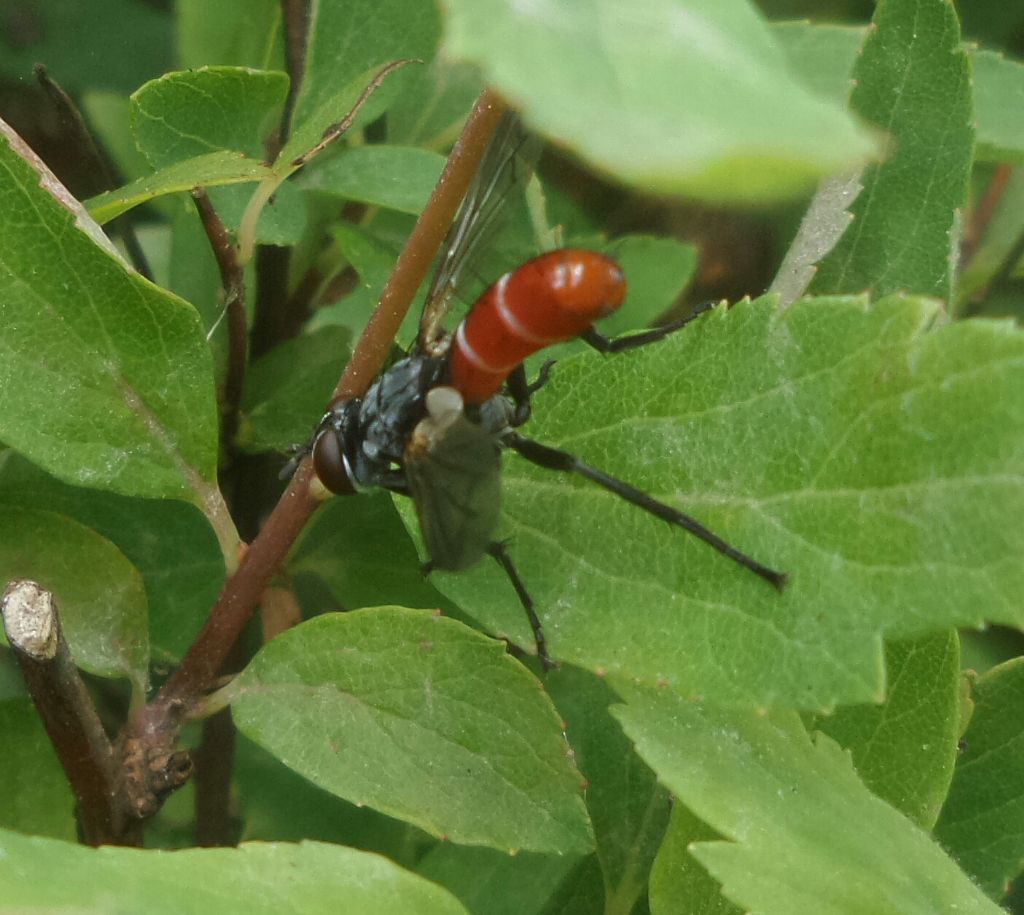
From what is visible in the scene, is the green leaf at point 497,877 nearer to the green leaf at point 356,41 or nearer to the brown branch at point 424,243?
the brown branch at point 424,243

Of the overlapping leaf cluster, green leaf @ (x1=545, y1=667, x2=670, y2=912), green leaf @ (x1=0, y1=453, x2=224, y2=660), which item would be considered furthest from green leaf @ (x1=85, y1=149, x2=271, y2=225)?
green leaf @ (x1=545, y1=667, x2=670, y2=912)

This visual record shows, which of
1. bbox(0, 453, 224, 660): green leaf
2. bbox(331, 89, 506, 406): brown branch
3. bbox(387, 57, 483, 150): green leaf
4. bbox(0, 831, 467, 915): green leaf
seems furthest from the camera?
bbox(387, 57, 483, 150): green leaf

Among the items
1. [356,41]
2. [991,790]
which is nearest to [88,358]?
[356,41]

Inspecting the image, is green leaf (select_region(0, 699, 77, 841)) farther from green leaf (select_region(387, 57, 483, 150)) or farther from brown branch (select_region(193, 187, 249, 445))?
green leaf (select_region(387, 57, 483, 150))

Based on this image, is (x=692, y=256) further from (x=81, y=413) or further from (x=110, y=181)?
(x=81, y=413)

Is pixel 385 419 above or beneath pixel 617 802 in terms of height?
above

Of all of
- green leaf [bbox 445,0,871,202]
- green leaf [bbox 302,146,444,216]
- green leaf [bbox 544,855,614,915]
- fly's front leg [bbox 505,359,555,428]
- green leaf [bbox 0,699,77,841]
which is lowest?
green leaf [bbox 544,855,614,915]

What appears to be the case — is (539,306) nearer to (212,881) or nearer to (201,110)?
(201,110)
